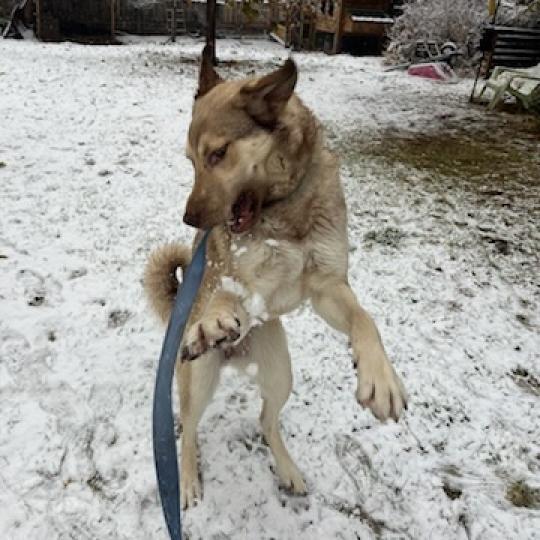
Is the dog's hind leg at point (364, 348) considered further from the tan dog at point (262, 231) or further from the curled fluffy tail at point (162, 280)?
the curled fluffy tail at point (162, 280)

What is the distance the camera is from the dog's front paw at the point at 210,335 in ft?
5.45

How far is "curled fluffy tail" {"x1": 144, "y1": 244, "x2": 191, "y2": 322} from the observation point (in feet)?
7.89

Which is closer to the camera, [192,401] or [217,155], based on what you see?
[217,155]

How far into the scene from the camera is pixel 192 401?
2174 mm

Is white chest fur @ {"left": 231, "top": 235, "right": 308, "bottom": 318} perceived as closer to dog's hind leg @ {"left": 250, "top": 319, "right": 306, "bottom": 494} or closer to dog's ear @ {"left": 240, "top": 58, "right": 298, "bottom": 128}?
dog's hind leg @ {"left": 250, "top": 319, "right": 306, "bottom": 494}

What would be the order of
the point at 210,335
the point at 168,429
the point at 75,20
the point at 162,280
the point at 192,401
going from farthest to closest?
the point at 75,20 → the point at 162,280 → the point at 192,401 → the point at 210,335 → the point at 168,429

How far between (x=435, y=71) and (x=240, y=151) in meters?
9.62

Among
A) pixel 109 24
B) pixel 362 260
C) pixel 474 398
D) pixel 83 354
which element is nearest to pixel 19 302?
pixel 83 354

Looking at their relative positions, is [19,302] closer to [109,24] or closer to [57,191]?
[57,191]

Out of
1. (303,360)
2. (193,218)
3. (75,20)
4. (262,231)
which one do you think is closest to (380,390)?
(262,231)

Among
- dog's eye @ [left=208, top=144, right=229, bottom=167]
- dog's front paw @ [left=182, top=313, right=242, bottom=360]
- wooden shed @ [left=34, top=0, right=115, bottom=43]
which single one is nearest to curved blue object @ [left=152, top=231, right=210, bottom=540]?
dog's front paw @ [left=182, top=313, right=242, bottom=360]

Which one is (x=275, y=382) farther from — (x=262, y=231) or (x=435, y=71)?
(x=435, y=71)

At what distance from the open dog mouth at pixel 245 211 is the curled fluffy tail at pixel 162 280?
0.60 meters

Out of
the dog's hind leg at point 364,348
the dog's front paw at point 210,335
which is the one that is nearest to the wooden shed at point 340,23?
the dog's hind leg at point 364,348
